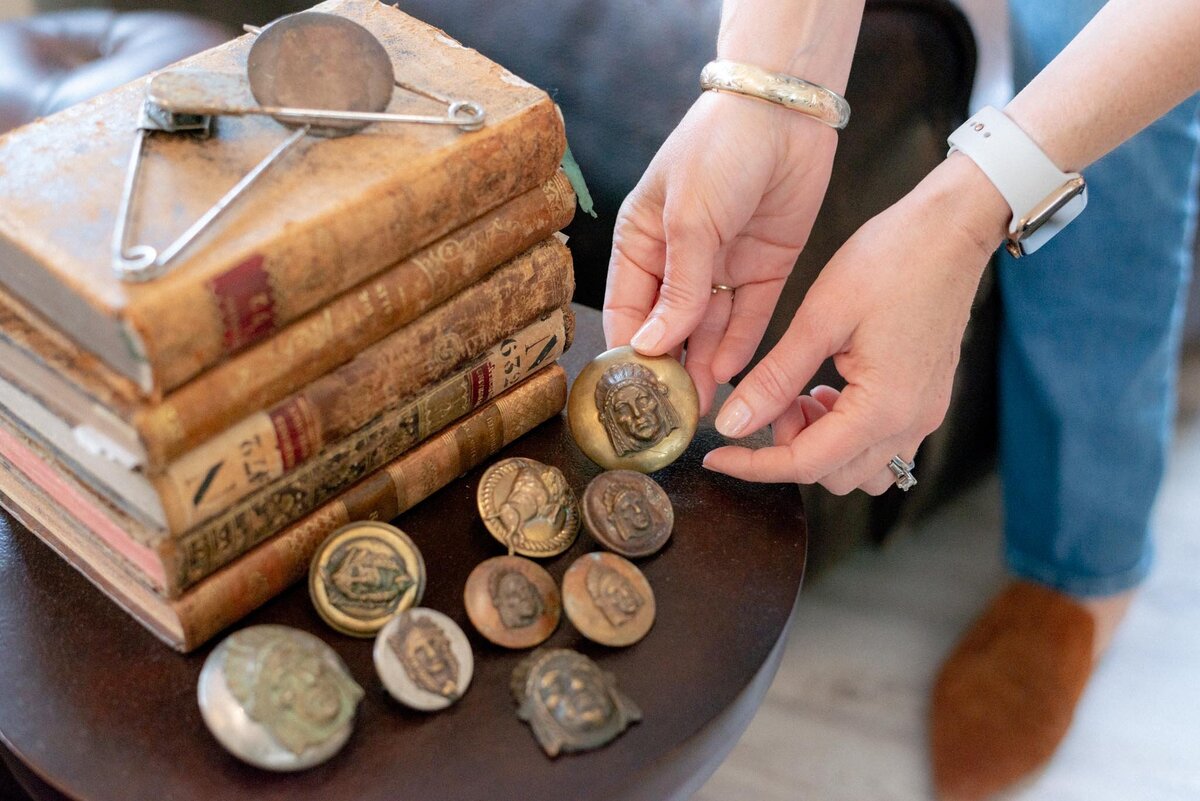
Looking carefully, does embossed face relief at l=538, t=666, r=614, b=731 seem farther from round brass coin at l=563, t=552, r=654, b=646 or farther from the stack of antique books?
the stack of antique books

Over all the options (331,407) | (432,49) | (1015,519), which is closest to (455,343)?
(331,407)

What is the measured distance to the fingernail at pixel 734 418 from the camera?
100 cm

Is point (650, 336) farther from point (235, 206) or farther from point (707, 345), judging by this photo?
point (235, 206)

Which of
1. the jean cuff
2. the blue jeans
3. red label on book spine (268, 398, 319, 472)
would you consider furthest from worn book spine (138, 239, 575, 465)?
the jean cuff

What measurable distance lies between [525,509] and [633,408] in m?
0.12

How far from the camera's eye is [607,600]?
0.86 metres

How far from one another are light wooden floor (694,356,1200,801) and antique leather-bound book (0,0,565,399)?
40.3 inches

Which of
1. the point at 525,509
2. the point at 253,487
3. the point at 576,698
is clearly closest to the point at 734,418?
the point at 525,509

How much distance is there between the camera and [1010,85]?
149cm

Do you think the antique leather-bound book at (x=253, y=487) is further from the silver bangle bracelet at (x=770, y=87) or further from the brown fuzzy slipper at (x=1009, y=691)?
the brown fuzzy slipper at (x=1009, y=691)

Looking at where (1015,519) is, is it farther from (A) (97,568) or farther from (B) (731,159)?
(A) (97,568)

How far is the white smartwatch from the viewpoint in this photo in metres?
1.00

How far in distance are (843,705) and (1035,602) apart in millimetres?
352

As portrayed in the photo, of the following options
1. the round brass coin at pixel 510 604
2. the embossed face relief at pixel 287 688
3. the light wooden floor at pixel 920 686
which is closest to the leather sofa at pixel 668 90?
the light wooden floor at pixel 920 686
